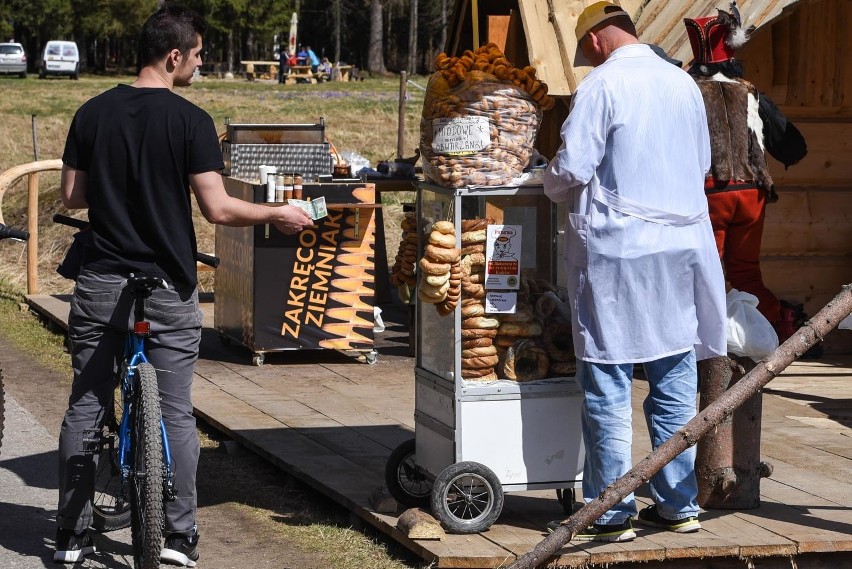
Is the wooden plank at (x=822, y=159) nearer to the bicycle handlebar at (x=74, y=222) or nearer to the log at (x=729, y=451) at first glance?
the log at (x=729, y=451)

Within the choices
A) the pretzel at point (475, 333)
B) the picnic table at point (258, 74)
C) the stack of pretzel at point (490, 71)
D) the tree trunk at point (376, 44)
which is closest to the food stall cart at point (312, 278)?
the stack of pretzel at point (490, 71)

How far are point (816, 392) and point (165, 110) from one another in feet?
17.0

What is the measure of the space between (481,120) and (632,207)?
730 millimetres

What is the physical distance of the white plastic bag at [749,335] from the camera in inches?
219

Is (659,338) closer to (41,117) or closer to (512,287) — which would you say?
(512,287)

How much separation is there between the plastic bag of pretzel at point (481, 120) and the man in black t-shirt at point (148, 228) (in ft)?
2.15

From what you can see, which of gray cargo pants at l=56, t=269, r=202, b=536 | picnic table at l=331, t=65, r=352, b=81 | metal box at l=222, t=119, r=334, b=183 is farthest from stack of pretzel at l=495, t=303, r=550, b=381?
picnic table at l=331, t=65, r=352, b=81

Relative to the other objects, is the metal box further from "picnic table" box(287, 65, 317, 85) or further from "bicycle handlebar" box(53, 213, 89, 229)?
"picnic table" box(287, 65, 317, 85)

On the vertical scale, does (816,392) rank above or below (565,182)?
below

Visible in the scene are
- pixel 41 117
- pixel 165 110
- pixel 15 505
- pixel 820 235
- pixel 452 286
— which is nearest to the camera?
pixel 165 110

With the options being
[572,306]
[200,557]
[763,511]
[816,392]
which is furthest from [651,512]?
[816,392]

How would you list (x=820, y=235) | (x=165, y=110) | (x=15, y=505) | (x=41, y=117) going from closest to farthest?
(x=165, y=110), (x=15, y=505), (x=820, y=235), (x=41, y=117)

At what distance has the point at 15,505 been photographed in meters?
6.05

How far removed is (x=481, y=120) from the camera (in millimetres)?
5297
